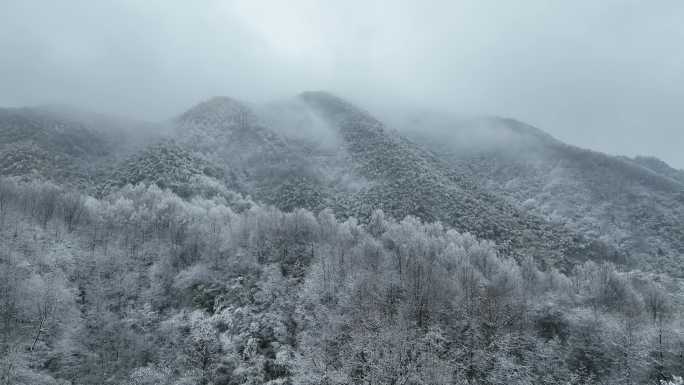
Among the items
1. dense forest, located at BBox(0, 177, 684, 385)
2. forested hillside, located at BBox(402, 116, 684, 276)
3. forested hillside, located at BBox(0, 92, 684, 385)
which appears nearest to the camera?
dense forest, located at BBox(0, 177, 684, 385)

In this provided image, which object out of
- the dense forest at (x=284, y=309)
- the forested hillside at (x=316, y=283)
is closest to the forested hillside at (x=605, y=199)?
the forested hillside at (x=316, y=283)

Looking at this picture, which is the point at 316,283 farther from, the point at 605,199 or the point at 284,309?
the point at 605,199

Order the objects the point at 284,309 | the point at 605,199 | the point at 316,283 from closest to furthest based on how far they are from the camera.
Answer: the point at 284,309
the point at 316,283
the point at 605,199

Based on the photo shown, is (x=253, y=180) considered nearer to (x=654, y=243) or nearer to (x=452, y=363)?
(x=452, y=363)

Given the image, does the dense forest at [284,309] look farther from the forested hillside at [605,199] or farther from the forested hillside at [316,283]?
the forested hillside at [605,199]

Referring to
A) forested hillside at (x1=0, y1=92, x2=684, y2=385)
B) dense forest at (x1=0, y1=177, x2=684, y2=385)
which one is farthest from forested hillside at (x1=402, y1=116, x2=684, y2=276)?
dense forest at (x1=0, y1=177, x2=684, y2=385)

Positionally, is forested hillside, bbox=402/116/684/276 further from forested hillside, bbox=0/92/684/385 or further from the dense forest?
the dense forest

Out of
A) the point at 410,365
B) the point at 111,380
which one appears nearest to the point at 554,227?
the point at 410,365

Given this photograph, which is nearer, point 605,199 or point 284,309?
point 284,309

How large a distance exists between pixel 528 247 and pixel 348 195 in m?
65.8

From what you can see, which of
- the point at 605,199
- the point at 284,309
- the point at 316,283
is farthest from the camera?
the point at 605,199

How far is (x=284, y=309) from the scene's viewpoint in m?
68.2

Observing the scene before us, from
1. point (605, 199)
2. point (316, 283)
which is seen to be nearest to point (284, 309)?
point (316, 283)

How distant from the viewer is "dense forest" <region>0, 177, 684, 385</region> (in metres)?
53.1
